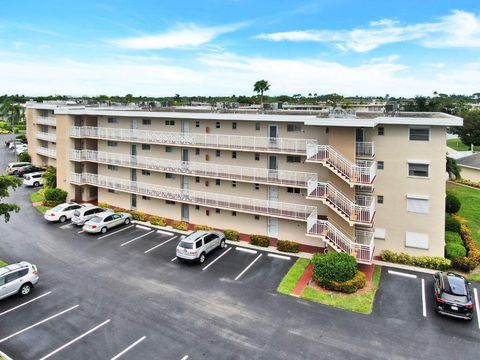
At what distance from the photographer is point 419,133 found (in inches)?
1046

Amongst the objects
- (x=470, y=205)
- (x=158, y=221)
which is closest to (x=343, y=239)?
(x=158, y=221)

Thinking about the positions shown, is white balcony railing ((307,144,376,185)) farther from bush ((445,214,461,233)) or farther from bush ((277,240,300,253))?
bush ((445,214,461,233))

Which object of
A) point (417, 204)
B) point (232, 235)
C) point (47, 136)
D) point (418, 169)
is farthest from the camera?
point (47, 136)

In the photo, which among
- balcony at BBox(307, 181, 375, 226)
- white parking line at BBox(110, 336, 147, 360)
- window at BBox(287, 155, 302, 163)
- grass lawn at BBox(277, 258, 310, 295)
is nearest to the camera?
white parking line at BBox(110, 336, 147, 360)

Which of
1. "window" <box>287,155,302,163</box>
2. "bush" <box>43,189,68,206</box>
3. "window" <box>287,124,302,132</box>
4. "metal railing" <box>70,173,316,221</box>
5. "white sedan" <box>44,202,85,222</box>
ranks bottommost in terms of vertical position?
"white sedan" <box>44,202,85,222</box>

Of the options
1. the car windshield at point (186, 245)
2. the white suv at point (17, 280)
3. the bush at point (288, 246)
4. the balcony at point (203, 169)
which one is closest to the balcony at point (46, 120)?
the balcony at point (203, 169)

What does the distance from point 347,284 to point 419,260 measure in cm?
697

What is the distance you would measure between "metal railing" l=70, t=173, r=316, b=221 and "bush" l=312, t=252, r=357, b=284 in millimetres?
5264

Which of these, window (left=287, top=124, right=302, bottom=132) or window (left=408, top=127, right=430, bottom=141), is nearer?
window (left=408, top=127, right=430, bottom=141)

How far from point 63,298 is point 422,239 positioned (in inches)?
919

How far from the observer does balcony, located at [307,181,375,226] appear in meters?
25.3

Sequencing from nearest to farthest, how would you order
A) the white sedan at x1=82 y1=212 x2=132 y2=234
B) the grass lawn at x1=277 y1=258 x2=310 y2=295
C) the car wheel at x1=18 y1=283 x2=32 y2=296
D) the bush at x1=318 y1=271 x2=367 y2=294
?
the car wheel at x1=18 y1=283 x2=32 y2=296 < the bush at x1=318 y1=271 x2=367 y2=294 < the grass lawn at x1=277 y1=258 x2=310 y2=295 < the white sedan at x1=82 y1=212 x2=132 y2=234

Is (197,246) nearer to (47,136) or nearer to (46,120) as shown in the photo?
(47,136)

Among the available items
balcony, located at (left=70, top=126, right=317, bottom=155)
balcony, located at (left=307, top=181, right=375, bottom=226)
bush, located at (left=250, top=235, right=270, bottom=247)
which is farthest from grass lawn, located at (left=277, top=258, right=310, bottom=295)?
balcony, located at (left=70, top=126, right=317, bottom=155)
